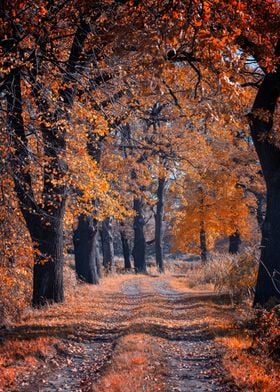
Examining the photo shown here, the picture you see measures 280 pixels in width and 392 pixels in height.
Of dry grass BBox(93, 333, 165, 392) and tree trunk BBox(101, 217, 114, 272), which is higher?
tree trunk BBox(101, 217, 114, 272)

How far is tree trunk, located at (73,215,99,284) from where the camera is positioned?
74.8ft

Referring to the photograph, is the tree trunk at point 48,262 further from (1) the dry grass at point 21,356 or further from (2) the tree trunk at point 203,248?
(2) the tree trunk at point 203,248

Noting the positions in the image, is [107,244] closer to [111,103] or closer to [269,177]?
[269,177]

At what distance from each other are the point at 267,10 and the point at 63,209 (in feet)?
Result: 24.7

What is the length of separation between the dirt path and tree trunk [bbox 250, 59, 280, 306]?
183 centimetres

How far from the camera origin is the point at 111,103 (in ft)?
34.1

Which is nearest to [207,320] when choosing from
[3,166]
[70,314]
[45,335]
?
[70,314]

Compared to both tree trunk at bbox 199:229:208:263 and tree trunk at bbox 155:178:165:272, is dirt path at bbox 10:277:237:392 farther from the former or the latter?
tree trunk at bbox 199:229:208:263

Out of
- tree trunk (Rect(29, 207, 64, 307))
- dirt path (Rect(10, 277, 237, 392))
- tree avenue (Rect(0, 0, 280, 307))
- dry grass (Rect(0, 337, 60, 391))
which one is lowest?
dirt path (Rect(10, 277, 237, 392))

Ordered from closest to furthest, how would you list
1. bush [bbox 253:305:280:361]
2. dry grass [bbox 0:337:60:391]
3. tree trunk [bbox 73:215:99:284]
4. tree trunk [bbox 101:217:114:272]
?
dry grass [bbox 0:337:60:391] → bush [bbox 253:305:280:361] → tree trunk [bbox 73:215:99:284] → tree trunk [bbox 101:217:114:272]

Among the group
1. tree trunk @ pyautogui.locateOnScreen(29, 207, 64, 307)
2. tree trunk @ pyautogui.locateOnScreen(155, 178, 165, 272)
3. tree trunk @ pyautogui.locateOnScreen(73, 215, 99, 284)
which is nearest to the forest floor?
tree trunk @ pyautogui.locateOnScreen(29, 207, 64, 307)

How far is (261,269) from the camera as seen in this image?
13.1 metres

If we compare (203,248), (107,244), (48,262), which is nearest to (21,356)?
(48,262)

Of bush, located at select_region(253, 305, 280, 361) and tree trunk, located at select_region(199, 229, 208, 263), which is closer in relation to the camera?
bush, located at select_region(253, 305, 280, 361)
